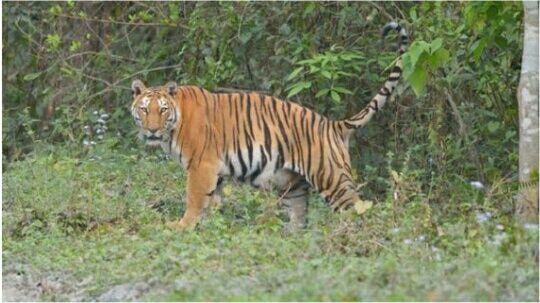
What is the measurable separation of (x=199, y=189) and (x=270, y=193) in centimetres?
81

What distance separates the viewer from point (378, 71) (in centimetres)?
1021

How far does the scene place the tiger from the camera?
28.5 ft

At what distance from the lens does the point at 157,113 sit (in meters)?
8.80

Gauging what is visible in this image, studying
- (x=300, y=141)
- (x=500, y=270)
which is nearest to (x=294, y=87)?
(x=300, y=141)

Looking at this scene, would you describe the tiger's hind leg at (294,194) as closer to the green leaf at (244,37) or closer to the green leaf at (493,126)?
the green leaf at (493,126)

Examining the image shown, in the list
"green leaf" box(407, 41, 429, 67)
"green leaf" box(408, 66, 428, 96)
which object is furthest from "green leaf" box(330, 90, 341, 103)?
"green leaf" box(407, 41, 429, 67)

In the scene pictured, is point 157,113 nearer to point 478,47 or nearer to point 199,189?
point 199,189

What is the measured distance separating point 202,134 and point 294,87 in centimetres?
107

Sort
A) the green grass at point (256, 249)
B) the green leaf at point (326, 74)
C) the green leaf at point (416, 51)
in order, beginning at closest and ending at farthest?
the green grass at point (256, 249) < the green leaf at point (416, 51) < the green leaf at point (326, 74)

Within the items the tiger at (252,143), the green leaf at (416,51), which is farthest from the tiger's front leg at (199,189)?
the green leaf at (416,51)

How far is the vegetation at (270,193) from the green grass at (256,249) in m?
0.01

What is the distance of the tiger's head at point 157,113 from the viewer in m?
8.78

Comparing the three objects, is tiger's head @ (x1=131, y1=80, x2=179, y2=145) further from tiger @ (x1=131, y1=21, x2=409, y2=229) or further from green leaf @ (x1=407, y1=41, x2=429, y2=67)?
green leaf @ (x1=407, y1=41, x2=429, y2=67)

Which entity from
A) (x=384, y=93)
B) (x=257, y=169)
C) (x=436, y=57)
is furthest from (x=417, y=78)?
(x=257, y=169)
